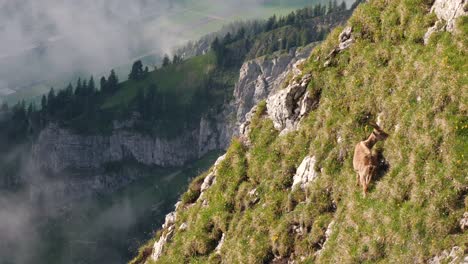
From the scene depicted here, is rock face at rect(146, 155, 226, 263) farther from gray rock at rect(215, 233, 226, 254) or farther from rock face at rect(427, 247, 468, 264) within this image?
rock face at rect(427, 247, 468, 264)

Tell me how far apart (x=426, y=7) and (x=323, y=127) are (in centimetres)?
783

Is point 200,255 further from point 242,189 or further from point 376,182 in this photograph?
point 376,182

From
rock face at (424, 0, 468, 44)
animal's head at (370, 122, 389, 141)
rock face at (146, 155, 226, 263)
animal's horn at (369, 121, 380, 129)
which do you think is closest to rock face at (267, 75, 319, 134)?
rock face at (146, 155, 226, 263)

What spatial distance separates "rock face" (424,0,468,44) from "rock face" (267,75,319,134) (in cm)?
687

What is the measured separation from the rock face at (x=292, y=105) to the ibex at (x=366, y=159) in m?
5.84

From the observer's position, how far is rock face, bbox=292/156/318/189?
32.6m

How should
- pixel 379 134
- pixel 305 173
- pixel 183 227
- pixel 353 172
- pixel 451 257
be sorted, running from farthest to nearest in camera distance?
pixel 183 227 < pixel 305 173 < pixel 353 172 < pixel 379 134 < pixel 451 257

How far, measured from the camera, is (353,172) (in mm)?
30594

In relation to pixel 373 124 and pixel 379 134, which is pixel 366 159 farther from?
pixel 373 124

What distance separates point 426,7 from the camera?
34.2 m

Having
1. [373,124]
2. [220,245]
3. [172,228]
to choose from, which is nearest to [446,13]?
[373,124]

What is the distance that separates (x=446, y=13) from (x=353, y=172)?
8640mm

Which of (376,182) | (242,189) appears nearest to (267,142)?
(242,189)

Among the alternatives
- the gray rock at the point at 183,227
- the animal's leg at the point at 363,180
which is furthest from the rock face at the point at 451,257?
the gray rock at the point at 183,227
